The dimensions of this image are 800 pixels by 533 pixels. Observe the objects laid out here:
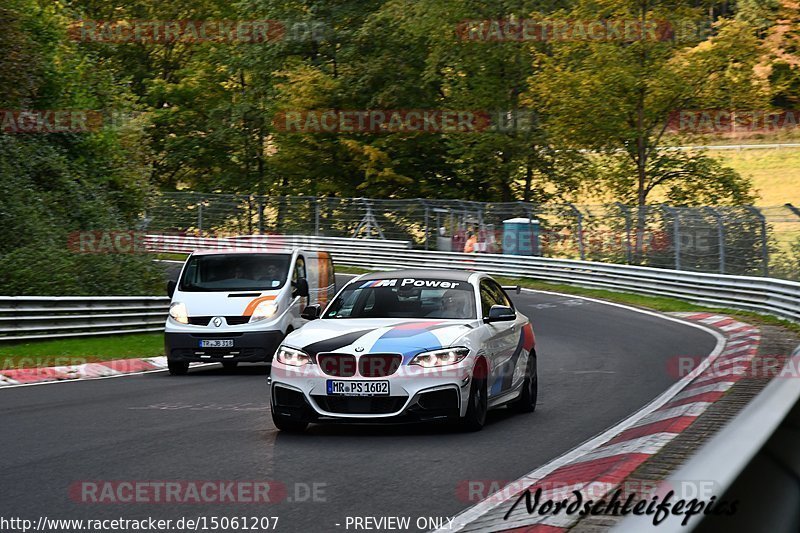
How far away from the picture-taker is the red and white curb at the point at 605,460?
255 inches

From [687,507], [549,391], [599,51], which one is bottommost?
[549,391]

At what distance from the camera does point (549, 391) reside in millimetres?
14125

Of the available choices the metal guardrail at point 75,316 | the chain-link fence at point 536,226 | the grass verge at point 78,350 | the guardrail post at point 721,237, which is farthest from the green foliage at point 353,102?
the guardrail post at point 721,237

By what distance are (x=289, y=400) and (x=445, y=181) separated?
150 feet

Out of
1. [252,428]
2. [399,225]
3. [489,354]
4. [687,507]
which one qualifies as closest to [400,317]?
[489,354]

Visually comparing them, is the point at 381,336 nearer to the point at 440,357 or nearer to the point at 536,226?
the point at 440,357

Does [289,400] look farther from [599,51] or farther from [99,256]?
[599,51]

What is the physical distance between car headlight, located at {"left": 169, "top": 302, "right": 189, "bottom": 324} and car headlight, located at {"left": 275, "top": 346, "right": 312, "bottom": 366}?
268 inches

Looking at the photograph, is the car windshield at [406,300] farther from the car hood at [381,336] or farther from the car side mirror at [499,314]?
the car hood at [381,336]

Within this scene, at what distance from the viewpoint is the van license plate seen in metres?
16.9

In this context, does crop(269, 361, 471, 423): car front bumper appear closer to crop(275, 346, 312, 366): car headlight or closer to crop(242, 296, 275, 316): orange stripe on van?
crop(275, 346, 312, 366): car headlight

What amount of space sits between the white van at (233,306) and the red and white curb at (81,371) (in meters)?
0.96

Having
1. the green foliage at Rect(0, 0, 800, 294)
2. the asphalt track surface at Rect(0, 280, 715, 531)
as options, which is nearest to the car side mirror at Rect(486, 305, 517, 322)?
the asphalt track surface at Rect(0, 280, 715, 531)

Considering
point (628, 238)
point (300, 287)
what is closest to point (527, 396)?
point (300, 287)
